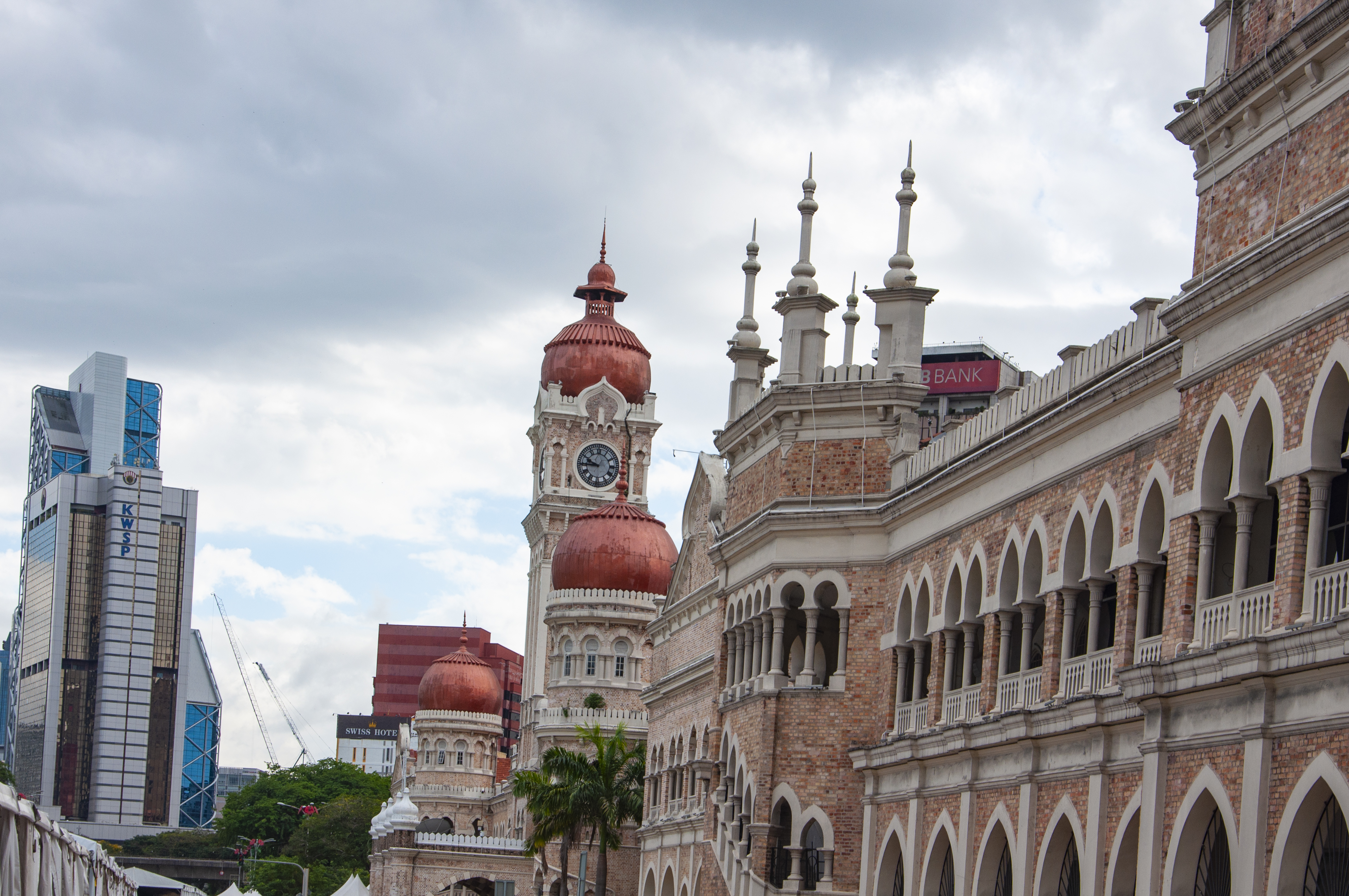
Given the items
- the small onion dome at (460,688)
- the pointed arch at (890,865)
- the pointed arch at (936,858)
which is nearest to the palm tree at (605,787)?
the pointed arch at (890,865)

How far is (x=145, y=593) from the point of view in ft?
617

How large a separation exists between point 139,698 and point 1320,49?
177 m

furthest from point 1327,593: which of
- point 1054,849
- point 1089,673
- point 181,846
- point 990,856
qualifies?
point 181,846

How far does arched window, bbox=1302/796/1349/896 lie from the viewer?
1667cm

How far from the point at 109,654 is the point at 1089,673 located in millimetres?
172146

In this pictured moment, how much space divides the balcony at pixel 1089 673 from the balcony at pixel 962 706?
8.94 ft

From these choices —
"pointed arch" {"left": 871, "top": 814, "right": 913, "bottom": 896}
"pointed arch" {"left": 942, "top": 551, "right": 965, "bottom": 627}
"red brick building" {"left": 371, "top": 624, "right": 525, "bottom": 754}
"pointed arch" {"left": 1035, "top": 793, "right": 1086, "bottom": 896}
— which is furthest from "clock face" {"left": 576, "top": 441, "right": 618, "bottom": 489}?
"red brick building" {"left": 371, "top": 624, "right": 525, "bottom": 754}

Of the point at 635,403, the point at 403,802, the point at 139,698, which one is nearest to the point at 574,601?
the point at 403,802

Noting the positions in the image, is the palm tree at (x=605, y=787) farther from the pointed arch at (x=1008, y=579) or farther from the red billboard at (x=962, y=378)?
the red billboard at (x=962, y=378)

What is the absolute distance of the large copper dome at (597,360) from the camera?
85.6 meters

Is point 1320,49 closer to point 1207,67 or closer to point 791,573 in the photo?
point 1207,67

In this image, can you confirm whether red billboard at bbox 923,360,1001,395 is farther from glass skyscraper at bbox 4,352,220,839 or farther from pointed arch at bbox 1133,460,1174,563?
glass skyscraper at bbox 4,352,220,839

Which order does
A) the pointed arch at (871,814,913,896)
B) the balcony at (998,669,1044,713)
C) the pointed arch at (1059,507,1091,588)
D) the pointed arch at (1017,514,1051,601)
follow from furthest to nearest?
the pointed arch at (871,814,913,896)
the pointed arch at (1017,514,1051,601)
the balcony at (998,669,1044,713)
the pointed arch at (1059,507,1091,588)

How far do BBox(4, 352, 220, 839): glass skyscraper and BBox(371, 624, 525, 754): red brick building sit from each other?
19.6 meters
